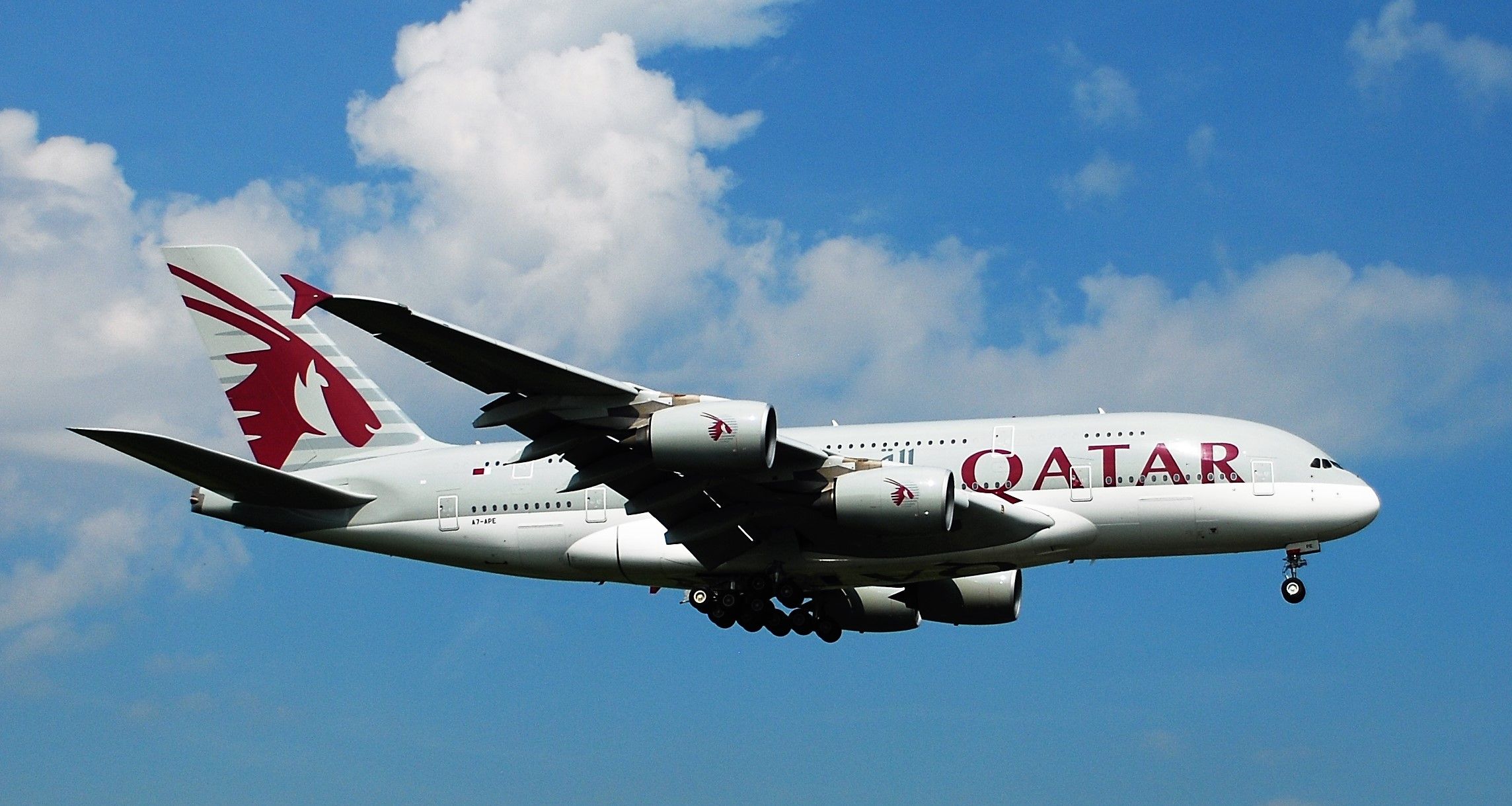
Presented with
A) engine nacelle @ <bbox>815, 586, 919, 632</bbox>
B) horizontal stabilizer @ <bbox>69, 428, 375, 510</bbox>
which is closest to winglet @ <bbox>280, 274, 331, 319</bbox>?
horizontal stabilizer @ <bbox>69, 428, 375, 510</bbox>

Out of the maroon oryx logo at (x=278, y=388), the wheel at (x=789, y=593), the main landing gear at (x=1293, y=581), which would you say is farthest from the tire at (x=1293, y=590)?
the maroon oryx logo at (x=278, y=388)

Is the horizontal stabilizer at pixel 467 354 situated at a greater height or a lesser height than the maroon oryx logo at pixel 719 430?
greater

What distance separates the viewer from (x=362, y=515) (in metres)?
35.5

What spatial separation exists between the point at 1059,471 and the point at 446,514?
12974 millimetres

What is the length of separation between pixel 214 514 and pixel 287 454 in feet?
10.7

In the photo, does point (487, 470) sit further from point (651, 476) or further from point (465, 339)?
point (465, 339)

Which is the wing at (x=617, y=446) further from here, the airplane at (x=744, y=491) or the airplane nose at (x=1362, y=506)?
the airplane nose at (x=1362, y=506)

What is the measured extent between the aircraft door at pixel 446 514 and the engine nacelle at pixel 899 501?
9.16 m

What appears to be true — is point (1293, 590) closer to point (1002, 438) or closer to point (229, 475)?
point (1002, 438)

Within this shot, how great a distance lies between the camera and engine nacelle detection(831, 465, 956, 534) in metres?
29.8

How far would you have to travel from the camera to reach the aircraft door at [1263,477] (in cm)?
3177

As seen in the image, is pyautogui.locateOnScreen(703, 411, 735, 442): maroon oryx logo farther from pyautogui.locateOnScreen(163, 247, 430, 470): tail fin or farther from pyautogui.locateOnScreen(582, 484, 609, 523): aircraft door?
pyautogui.locateOnScreen(163, 247, 430, 470): tail fin

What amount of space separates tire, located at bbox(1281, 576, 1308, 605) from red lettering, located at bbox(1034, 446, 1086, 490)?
4753 millimetres

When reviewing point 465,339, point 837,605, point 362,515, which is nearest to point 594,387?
point 465,339
